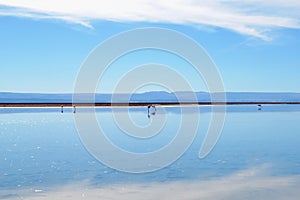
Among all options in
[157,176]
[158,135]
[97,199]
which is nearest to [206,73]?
[157,176]

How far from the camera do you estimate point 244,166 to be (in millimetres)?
17562

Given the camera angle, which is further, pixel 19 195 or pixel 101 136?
pixel 101 136

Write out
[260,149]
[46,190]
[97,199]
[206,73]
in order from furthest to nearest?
[260,149], [206,73], [46,190], [97,199]

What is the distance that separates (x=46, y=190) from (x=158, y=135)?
17.8m

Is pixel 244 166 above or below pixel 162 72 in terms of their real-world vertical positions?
below

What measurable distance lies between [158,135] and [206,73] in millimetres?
12559

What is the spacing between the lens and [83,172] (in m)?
16.4

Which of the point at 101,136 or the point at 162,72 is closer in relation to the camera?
the point at 162,72

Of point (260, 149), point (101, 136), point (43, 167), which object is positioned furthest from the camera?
point (101, 136)

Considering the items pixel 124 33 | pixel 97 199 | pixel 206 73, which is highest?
pixel 124 33

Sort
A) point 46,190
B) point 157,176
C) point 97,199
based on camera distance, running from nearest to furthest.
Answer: point 97,199 → point 46,190 → point 157,176

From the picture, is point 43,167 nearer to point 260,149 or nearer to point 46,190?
point 46,190

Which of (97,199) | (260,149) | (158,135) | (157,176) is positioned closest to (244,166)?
(157,176)

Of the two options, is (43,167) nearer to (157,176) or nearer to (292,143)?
(157,176)
